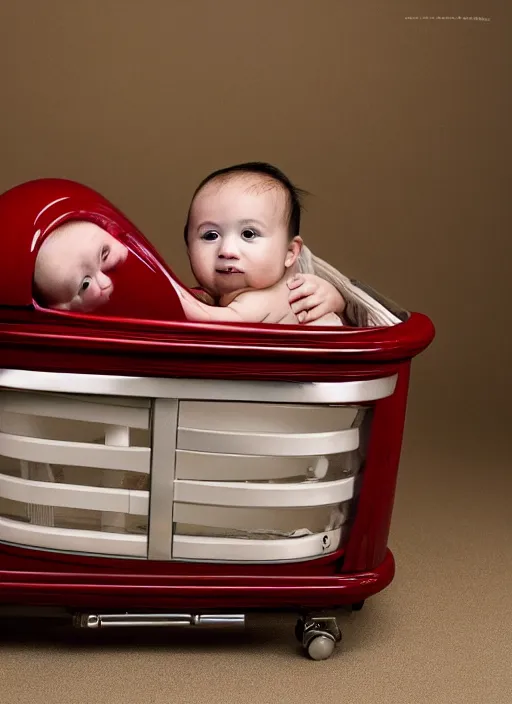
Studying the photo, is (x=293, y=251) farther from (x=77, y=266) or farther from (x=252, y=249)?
(x=77, y=266)

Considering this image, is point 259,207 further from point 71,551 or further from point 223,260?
point 71,551

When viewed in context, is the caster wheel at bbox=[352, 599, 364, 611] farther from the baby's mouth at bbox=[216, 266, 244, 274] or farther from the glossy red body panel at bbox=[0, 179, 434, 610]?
the baby's mouth at bbox=[216, 266, 244, 274]

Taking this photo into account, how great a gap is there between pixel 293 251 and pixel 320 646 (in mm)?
637

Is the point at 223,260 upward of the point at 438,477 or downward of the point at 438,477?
upward

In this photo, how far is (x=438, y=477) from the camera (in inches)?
104

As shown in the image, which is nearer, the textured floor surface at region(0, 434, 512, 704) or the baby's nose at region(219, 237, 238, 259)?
the textured floor surface at region(0, 434, 512, 704)

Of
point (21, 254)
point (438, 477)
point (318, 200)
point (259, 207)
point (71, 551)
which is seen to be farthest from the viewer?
point (318, 200)

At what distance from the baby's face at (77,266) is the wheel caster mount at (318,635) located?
572 millimetres

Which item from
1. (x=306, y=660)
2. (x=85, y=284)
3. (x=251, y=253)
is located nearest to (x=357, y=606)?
(x=306, y=660)

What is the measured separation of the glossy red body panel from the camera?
5.20 feet

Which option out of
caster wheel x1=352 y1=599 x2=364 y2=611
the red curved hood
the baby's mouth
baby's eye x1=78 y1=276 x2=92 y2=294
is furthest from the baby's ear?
caster wheel x1=352 y1=599 x2=364 y2=611

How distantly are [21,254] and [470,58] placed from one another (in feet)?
5.82

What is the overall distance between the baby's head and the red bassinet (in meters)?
0.15

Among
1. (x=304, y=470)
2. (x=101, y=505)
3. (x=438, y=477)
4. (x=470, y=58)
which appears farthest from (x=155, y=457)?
(x=470, y=58)
